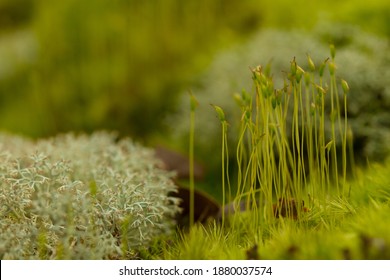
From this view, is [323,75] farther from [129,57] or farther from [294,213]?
[129,57]

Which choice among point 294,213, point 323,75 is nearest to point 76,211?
point 294,213

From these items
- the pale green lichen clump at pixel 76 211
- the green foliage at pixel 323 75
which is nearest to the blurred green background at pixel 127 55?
the green foliage at pixel 323 75

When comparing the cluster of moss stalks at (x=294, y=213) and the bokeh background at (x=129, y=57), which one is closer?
the cluster of moss stalks at (x=294, y=213)

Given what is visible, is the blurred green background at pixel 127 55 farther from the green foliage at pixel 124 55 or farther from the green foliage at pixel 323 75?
the green foliage at pixel 323 75

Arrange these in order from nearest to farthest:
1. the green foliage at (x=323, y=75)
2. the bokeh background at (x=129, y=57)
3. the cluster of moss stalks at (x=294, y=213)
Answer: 1. the cluster of moss stalks at (x=294, y=213)
2. the green foliage at (x=323, y=75)
3. the bokeh background at (x=129, y=57)

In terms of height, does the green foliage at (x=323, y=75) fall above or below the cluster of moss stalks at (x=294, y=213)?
above

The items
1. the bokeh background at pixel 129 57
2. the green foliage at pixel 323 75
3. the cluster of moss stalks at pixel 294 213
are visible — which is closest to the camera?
the cluster of moss stalks at pixel 294 213
